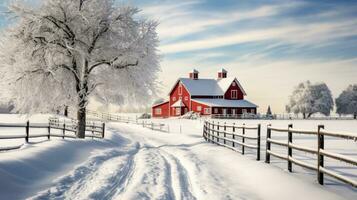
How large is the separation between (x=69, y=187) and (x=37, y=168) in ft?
7.98

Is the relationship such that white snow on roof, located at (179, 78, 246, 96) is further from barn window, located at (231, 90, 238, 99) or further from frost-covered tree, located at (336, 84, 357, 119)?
frost-covered tree, located at (336, 84, 357, 119)

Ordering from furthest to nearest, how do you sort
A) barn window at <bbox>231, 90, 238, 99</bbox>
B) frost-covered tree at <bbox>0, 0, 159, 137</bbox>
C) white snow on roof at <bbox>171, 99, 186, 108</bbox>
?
barn window at <bbox>231, 90, 238, 99</bbox>, white snow on roof at <bbox>171, 99, 186, 108</bbox>, frost-covered tree at <bbox>0, 0, 159, 137</bbox>

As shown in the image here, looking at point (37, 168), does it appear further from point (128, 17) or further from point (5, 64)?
point (128, 17)

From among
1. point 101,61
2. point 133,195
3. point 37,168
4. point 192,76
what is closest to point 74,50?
point 101,61

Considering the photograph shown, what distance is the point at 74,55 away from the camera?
78.1ft

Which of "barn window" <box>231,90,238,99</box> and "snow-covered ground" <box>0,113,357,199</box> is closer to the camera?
"snow-covered ground" <box>0,113,357,199</box>

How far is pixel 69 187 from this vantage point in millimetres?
9367

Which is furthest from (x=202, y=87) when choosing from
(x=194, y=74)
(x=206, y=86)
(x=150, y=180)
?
(x=150, y=180)

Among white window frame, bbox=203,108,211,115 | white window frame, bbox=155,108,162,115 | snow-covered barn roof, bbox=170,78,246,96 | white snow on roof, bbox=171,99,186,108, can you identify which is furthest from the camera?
white window frame, bbox=155,108,162,115

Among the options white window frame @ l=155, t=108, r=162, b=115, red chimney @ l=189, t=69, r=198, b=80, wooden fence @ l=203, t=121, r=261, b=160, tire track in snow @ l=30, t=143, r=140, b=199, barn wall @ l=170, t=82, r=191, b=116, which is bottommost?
tire track in snow @ l=30, t=143, r=140, b=199

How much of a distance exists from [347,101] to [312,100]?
35.3ft

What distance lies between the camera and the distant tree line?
99.2 m

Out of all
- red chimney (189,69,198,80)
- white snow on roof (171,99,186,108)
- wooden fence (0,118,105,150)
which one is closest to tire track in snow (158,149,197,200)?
wooden fence (0,118,105,150)

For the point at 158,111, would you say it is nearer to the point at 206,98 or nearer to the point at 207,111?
the point at 206,98
